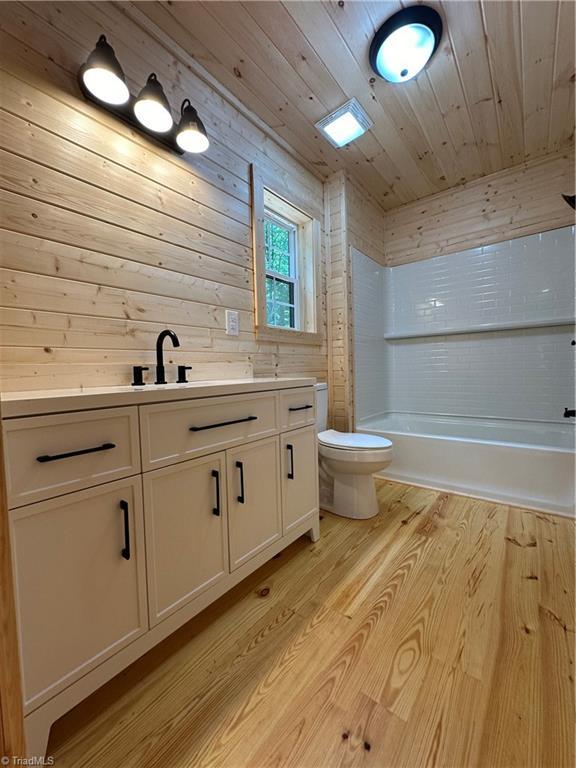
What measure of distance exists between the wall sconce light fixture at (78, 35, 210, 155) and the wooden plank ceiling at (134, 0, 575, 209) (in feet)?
1.35

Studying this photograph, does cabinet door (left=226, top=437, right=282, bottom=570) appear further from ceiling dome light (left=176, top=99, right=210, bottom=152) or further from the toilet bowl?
ceiling dome light (left=176, top=99, right=210, bottom=152)

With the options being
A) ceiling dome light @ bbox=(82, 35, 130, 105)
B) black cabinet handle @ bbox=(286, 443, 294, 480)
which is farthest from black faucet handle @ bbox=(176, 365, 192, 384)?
ceiling dome light @ bbox=(82, 35, 130, 105)

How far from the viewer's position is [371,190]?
2.84 meters

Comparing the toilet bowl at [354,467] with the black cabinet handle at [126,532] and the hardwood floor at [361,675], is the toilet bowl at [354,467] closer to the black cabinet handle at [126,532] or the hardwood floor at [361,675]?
the hardwood floor at [361,675]

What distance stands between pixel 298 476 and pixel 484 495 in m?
1.46

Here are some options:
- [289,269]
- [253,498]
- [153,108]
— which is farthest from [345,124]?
[253,498]

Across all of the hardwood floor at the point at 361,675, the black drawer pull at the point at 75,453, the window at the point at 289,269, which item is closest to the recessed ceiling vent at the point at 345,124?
the window at the point at 289,269

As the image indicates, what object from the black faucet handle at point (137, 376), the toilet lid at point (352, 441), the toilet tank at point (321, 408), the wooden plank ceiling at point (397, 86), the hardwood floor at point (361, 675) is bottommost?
the hardwood floor at point (361, 675)

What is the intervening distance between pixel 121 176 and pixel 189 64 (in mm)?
803

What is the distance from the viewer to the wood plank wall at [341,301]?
2.52 m

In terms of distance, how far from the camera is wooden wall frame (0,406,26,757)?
24.5 inches

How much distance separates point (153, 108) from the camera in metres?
1.28

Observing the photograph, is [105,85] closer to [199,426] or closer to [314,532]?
[199,426]

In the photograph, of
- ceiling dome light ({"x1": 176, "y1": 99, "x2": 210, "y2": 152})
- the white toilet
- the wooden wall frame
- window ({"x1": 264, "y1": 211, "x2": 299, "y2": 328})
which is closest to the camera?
the wooden wall frame
